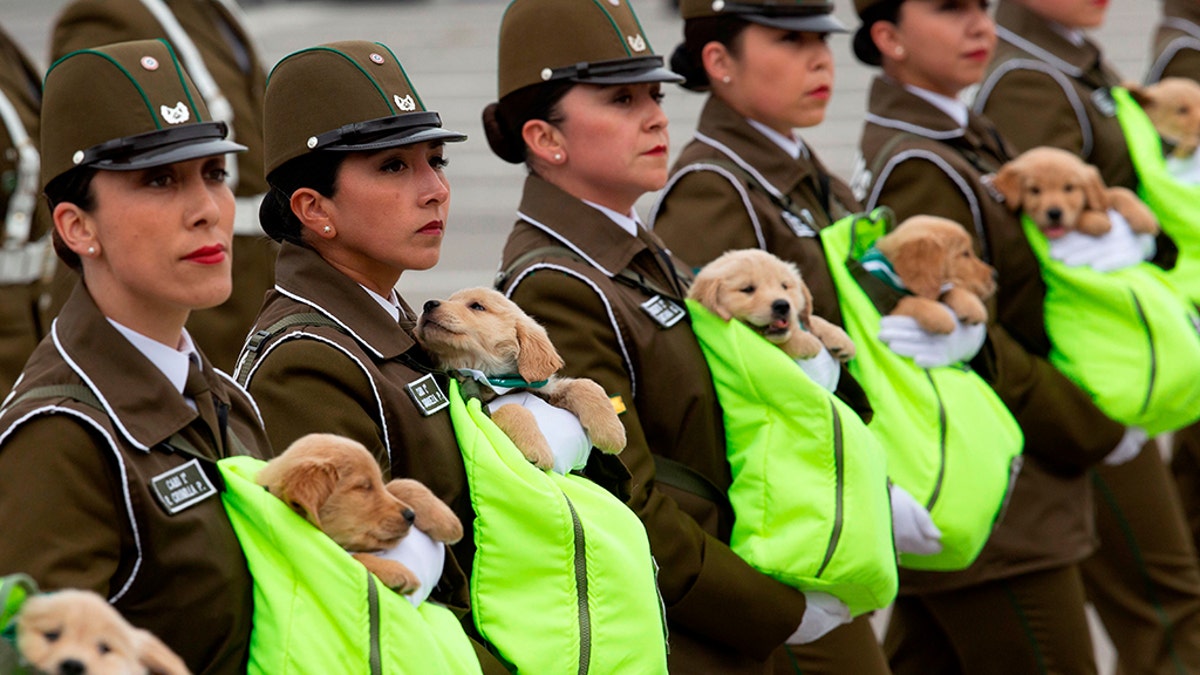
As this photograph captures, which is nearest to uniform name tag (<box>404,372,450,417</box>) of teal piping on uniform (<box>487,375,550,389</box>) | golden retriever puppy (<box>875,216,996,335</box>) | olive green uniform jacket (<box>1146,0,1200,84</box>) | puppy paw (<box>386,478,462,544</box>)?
teal piping on uniform (<box>487,375,550,389</box>)

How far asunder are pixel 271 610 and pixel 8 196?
130 inches

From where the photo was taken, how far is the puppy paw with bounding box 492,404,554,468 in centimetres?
321

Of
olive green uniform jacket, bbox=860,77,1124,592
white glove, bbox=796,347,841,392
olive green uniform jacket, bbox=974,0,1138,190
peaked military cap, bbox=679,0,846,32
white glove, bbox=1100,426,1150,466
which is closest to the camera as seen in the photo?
white glove, bbox=796,347,841,392

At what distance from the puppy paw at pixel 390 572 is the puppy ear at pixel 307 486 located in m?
0.11

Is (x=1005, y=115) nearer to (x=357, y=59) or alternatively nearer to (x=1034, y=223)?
(x=1034, y=223)

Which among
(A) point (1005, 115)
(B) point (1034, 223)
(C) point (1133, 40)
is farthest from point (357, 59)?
(C) point (1133, 40)

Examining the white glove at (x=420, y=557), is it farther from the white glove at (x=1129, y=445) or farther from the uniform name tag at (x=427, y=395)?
the white glove at (x=1129, y=445)

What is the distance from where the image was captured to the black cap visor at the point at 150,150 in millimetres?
2791

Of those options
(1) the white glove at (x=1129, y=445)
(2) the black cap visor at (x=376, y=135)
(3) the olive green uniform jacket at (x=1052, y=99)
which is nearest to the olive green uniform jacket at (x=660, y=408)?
(2) the black cap visor at (x=376, y=135)

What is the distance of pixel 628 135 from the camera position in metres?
4.12

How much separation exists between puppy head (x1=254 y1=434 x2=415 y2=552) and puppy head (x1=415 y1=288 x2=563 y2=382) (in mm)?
532

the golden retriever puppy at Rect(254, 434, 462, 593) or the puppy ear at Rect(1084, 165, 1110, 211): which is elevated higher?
the golden retriever puppy at Rect(254, 434, 462, 593)

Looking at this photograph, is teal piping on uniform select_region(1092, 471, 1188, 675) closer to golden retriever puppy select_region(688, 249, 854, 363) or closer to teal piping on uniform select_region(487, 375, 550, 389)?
golden retriever puppy select_region(688, 249, 854, 363)

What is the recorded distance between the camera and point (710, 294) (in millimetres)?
4051
